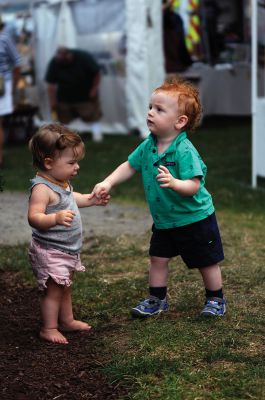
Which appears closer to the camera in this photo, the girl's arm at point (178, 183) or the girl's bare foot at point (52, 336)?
the girl's arm at point (178, 183)

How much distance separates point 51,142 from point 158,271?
0.97 m

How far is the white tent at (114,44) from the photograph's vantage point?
46.6 feet

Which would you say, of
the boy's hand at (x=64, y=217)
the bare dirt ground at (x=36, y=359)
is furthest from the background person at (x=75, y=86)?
the boy's hand at (x=64, y=217)

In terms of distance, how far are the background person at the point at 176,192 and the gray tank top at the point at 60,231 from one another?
0.70ft

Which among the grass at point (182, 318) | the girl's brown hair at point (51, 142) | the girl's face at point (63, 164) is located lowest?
the grass at point (182, 318)

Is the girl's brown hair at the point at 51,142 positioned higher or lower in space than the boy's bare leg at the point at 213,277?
higher

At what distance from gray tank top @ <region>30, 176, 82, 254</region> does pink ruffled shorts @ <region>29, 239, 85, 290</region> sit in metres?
0.03

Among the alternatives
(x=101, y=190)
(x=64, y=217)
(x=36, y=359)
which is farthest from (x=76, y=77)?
(x=36, y=359)

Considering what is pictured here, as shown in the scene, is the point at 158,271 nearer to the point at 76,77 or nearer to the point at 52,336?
the point at 52,336

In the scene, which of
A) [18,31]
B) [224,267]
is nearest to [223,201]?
[224,267]

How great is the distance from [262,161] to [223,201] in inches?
49.4

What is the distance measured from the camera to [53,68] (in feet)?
47.4

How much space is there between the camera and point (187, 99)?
4.25 meters

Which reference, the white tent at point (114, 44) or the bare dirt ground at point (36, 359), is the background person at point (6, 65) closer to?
the white tent at point (114, 44)
